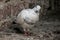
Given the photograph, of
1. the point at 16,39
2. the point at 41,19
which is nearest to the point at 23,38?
the point at 16,39

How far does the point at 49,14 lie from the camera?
513 cm

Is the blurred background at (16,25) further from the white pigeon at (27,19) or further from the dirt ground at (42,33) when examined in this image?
the white pigeon at (27,19)

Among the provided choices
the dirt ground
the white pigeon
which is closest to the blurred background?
the dirt ground

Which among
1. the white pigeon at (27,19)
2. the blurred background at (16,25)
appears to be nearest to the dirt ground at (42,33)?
the blurred background at (16,25)

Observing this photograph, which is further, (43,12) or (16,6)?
(43,12)

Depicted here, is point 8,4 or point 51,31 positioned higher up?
point 8,4

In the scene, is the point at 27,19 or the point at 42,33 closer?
the point at 27,19

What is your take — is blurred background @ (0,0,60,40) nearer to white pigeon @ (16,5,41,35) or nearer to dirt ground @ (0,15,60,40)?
dirt ground @ (0,15,60,40)

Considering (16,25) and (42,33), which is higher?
(16,25)

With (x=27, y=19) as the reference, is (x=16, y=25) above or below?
below

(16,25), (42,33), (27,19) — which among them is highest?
(27,19)

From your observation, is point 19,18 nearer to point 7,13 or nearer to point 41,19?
point 7,13

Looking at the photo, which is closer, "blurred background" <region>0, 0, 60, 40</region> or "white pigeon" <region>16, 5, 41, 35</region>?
"white pigeon" <region>16, 5, 41, 35</region>

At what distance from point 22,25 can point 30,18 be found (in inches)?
7.4
